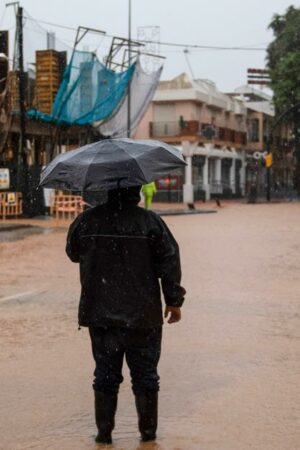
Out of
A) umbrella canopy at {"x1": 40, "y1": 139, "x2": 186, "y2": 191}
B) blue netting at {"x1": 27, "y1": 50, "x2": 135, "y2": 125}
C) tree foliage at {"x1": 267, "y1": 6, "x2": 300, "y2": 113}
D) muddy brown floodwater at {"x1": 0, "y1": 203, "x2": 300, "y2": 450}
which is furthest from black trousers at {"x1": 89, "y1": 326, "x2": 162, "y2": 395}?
tree foliage at {"x1": 267, "y1": 6, "x2": 300, "y2": 113}

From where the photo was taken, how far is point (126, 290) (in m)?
4.34

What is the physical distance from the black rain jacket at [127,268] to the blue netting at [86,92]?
25.5m

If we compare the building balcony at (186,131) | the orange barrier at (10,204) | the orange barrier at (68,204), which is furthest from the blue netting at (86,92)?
the building balcony at (186,131)

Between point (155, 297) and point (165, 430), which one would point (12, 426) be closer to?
point (165, 430)

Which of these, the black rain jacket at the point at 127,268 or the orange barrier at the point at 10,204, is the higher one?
the black rain jacket at the point at 127,268

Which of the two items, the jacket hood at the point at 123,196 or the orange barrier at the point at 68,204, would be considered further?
the orange barrier at the point at 68,204

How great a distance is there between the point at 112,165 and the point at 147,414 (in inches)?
52.8

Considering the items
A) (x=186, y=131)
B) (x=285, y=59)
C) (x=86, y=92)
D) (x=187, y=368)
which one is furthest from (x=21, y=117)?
(x=285, y=59)

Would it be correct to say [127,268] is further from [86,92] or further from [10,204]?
[86,92]

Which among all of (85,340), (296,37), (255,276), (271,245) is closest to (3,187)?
(271,245)

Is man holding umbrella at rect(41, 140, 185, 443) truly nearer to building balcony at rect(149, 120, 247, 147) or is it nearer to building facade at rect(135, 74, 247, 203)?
building facade at rect(135, 74, 247, 203)

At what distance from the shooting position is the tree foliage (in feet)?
181

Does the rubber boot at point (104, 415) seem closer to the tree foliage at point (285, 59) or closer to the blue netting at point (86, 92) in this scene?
the blue netting at point (86, 92)

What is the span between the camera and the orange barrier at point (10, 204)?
27.1m
